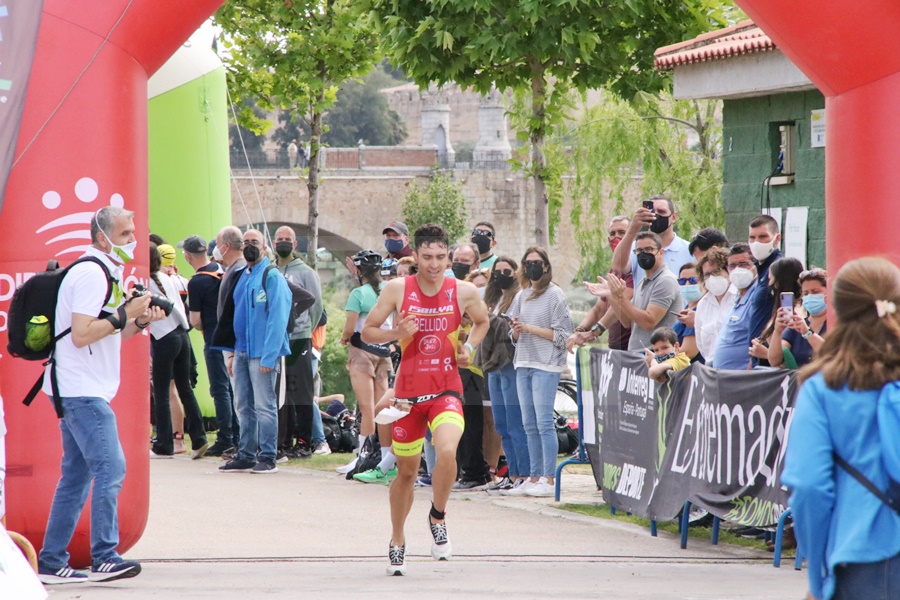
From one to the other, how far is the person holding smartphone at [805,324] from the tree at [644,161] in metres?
23.2

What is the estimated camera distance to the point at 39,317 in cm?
693

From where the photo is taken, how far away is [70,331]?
6941 millimetres

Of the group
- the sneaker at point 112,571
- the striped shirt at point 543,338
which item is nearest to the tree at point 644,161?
the striped shirt at point 543,338

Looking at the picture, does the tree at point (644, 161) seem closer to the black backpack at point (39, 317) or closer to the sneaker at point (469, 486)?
the sneaker at point (469, 486)

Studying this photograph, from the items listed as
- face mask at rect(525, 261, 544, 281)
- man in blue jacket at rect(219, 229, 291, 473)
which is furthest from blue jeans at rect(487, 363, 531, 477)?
man in blue jacket at rect(219, 229, 291, 473)

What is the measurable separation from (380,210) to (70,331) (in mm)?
60823

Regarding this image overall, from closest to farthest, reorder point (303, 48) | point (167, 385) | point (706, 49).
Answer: point (167, 385) < point (706, 49) < point (303, 48)

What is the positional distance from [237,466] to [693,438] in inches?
203

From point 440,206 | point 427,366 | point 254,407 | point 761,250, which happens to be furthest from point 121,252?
point 440,206

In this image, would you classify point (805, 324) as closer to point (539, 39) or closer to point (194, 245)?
point (194, 245)

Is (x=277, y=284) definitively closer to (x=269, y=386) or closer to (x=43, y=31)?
(x=269, y=386)

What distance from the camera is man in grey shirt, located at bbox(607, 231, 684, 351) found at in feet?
32.1

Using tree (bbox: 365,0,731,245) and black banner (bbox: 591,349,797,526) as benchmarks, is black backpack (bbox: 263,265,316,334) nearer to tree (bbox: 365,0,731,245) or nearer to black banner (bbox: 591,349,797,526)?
black banner (bbox: 591,349,797,526)

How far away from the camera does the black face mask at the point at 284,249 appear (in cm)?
1293
